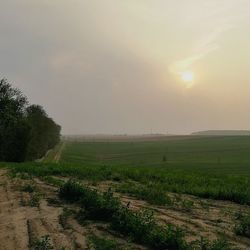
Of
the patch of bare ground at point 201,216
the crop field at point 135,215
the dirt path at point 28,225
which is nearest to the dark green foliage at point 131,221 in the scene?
the crop field at point 135,215

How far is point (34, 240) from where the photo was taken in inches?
450

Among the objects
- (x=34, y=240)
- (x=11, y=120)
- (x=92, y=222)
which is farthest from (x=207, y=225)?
(x=11, y=120)

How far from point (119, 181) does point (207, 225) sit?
10896mm

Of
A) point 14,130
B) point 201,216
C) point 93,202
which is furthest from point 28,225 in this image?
point 14,130

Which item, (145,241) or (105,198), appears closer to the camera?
(145,241)

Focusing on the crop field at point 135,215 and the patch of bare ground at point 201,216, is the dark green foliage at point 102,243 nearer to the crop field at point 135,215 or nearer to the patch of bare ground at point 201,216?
the crop field at point 135,215

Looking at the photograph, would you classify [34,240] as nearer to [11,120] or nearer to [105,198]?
[105,198]

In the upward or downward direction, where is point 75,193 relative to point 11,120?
downward

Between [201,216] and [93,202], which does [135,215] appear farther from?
[201,216]

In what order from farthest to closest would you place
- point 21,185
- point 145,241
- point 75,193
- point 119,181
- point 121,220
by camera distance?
point 119,181 < point 21,185 < point 75,193 < point 121,220 < point 145,241

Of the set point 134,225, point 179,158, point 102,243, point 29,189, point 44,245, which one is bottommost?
point 179,158

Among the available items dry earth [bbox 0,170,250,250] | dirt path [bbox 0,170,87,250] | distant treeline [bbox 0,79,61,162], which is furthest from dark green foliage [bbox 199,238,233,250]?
distant treeline [bbox 0,79,61,162]

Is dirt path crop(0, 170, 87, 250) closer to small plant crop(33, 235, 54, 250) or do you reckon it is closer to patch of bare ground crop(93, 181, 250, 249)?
small plant crop(33, 235, 54, 250)

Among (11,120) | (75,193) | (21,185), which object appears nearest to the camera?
(75,193)
